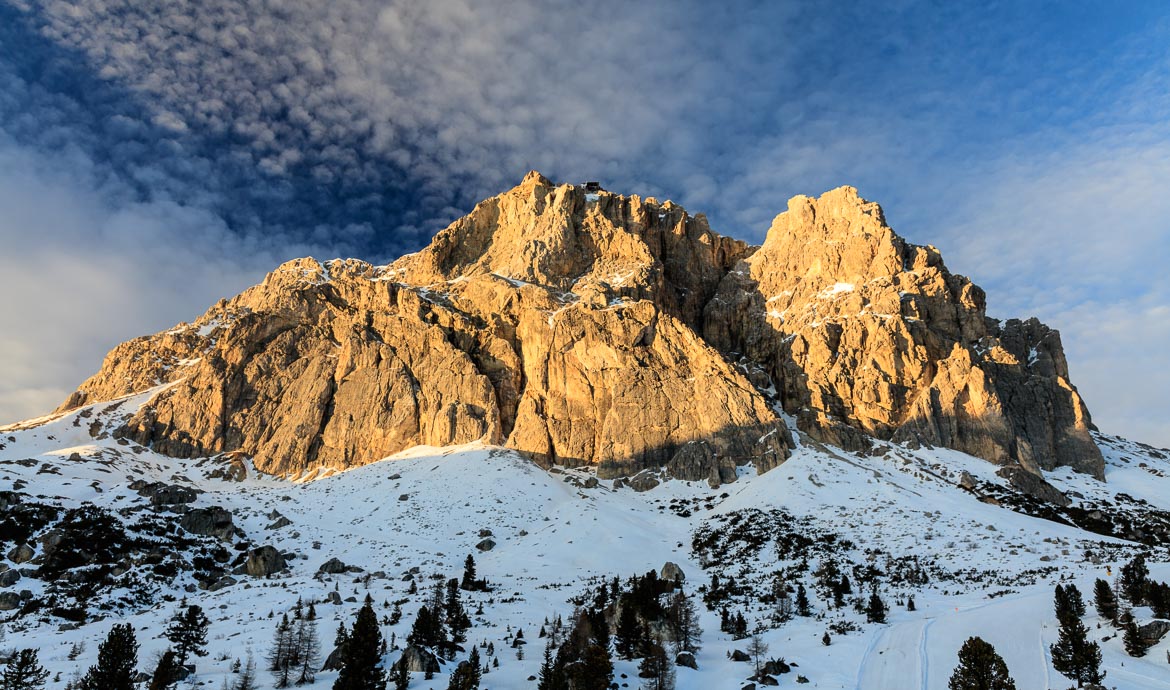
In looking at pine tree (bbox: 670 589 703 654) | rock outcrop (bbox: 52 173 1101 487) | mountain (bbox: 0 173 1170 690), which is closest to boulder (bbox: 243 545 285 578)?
mountain (bbox: 0 173 1170 690)

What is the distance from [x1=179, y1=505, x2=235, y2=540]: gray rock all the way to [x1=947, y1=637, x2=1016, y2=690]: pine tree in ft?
225

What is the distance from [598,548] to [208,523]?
4180 centimetres

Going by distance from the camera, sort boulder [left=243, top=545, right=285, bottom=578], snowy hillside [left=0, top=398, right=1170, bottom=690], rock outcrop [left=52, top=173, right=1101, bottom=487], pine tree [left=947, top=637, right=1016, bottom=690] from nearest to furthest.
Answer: pine tree [left=947, top=637, right=1016, bottom=690] → snowy hillside [left=0, top=398, right=1170, bottom=690] → boulder [left=243, top=545, right=285, bottom=578] → rock outcrop [left=52, top=173, right=1101, bottom=487]

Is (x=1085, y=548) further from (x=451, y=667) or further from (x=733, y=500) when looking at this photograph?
(x=451, y=667)

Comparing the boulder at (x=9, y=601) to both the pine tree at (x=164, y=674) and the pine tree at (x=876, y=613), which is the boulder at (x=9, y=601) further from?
the pine tree at (x=876, y=613)

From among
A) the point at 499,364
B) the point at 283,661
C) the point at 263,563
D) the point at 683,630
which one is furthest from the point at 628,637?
the point at 499,364

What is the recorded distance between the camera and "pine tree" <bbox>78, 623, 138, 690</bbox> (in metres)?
20.3

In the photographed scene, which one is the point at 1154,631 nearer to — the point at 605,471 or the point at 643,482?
the point at 643,482

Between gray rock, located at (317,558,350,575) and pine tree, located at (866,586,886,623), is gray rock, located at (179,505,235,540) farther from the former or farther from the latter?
pine tree, located at (866,586,886,623)

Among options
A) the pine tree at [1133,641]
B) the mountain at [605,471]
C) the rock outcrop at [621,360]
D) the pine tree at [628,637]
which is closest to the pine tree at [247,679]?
the mountain at [605,471]

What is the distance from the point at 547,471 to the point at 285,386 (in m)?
60.6

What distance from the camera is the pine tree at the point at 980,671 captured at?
770 inches

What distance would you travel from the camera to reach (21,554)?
5306 cm

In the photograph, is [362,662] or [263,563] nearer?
[362,662]
